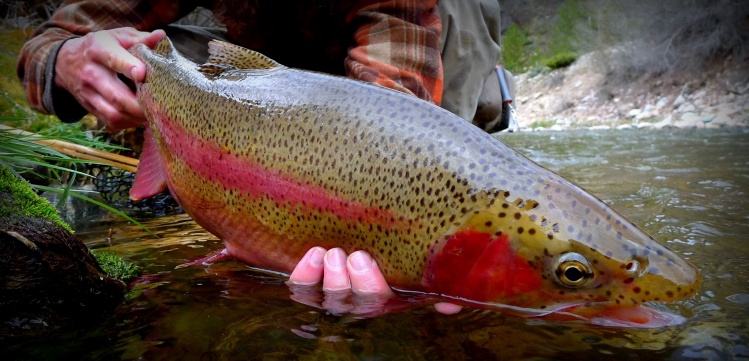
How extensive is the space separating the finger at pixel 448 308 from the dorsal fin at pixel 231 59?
111 cm

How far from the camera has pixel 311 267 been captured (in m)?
1.66

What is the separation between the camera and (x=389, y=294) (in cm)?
160

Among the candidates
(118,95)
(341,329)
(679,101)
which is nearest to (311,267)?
(341,329)

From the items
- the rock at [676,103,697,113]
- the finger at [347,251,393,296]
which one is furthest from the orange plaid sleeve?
the rock at [676,103,697,113]

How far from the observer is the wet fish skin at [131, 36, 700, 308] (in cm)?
135

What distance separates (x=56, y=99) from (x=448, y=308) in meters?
2.40

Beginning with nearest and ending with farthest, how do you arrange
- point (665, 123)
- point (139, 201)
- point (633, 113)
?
point (139, 201) < point (665, 123) < point (633, 113)

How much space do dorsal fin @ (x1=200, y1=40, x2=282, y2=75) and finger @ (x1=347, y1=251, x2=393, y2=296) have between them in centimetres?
86

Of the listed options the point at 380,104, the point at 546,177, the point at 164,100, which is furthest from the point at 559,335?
the point at 164,100

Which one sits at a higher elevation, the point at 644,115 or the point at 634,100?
the point at 634,100

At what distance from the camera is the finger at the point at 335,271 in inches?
62.9

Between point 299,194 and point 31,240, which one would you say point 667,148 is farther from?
point 31,240

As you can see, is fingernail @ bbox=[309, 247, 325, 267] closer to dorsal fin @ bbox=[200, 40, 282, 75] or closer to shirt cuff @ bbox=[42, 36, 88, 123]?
dorsal fin @ bbox=[200, 40, 282, 75]

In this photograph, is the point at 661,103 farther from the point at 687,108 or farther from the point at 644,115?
the point at 687,108
